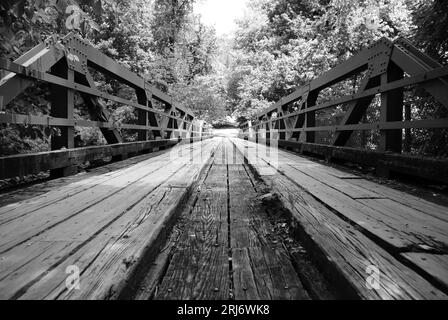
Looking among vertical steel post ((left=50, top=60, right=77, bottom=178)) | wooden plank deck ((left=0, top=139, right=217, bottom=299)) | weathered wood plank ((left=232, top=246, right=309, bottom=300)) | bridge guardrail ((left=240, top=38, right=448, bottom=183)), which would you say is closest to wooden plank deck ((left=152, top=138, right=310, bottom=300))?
weathered wood plank ((left=232, top=246, right=309, bottom=300))

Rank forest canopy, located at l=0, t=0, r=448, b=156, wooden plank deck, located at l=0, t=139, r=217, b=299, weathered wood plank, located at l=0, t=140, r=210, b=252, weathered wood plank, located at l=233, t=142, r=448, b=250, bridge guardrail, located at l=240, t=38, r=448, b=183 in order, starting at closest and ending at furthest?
wooden plank deck, located at l=0, t=139, r=217, b=299
weathered wood plank, located at l=233, t=142, r=448, b=250
weathered wood plank, located at l=0, t=140, r=210, b=252
bridge guardrail, located at l=240, t=38, r=448, b=183
forest canopy, located at l=0, t=0, r=448, b=156

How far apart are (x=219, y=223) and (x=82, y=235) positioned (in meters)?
0.82

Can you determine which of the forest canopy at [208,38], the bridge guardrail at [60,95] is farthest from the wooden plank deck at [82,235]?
the forest canopy at [208,38]

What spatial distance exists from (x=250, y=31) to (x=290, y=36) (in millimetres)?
4654

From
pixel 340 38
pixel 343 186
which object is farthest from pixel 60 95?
pixel 340 38

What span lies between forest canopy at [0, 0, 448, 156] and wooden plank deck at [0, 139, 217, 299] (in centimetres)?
113

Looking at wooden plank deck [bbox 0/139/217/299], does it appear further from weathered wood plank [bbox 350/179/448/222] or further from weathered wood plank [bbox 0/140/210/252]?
weathered wood plank [bbox 350/179/448/222]

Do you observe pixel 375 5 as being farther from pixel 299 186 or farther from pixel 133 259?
pixel 133 259

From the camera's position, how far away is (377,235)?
1.44 metres

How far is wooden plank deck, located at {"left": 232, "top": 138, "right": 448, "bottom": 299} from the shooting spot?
1029 millimetres

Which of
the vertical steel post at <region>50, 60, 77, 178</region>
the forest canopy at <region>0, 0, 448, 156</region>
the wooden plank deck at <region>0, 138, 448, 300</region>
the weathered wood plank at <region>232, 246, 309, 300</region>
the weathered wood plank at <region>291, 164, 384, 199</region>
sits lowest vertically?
the weathered wood plank at <region>232, 246, 309, 300</region>

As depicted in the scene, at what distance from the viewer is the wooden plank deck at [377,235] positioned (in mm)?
1029
